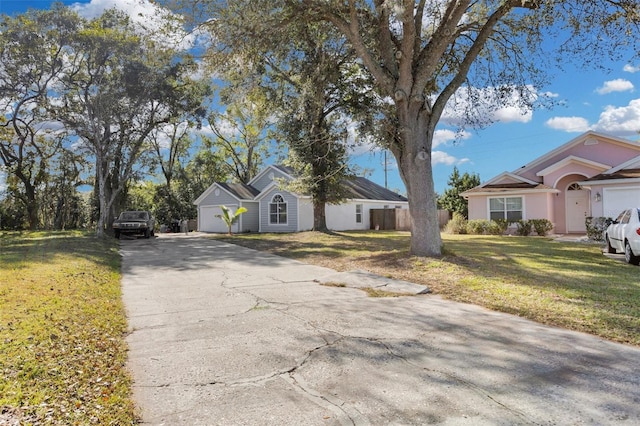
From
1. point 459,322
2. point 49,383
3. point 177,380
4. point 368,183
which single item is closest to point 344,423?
point 177,380

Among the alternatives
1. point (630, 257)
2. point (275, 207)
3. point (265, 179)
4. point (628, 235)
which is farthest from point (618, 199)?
point (265, 179)

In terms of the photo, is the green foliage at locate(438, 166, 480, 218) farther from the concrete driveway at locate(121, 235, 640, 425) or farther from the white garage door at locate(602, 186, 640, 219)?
the concrete driveway at locate(121, 235, 640, 425)

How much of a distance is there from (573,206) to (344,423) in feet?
79.6

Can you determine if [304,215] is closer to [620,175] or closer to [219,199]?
[219,199]

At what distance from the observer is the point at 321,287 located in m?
8.41

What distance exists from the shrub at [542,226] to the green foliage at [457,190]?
25.9 feet

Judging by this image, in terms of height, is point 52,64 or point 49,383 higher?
point 52,64

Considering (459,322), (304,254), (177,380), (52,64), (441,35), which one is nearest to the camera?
(177,380)

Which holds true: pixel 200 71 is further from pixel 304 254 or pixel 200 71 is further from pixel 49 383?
pixel 49 383

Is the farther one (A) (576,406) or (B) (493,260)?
(B) (493,260)

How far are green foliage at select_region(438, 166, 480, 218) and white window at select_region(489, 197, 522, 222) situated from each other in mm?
5506

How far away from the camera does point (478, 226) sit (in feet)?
78.1

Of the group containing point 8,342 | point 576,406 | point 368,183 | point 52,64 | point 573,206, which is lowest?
point 576,406

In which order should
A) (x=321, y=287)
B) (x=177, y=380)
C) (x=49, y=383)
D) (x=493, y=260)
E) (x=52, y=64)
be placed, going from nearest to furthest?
(x=49, y=383) → (x=177, y=380) → (x=321, y=287) → (x=493, y=260) → (x=52, y=64)
